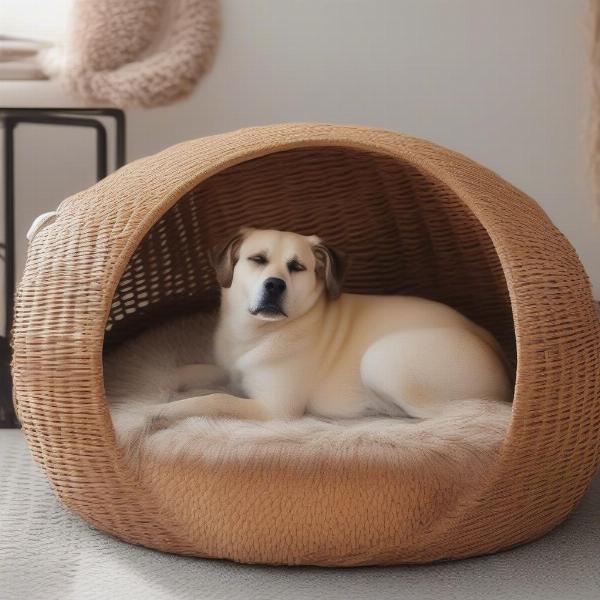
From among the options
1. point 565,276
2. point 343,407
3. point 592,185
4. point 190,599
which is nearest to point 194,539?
point 190,599

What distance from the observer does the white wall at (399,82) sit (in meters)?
3.16

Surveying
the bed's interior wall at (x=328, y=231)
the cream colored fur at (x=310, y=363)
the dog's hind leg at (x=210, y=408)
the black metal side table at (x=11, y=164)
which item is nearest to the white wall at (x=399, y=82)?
the black metal side table at (x=11, y=164)

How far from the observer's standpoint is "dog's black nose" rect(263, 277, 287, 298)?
7.08ft

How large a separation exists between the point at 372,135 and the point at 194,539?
89cm

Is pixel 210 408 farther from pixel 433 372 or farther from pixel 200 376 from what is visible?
pixel 433 372

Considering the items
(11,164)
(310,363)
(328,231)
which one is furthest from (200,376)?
(11,164)

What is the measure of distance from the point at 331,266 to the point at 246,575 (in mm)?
809

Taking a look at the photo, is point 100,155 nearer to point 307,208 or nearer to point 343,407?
point 307,208

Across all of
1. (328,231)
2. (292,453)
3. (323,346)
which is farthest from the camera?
(328,231)

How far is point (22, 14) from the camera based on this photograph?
10.3 feet

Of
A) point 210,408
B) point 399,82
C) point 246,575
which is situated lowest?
point 246,575

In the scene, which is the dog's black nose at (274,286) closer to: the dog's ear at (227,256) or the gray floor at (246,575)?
the dog's ear at (227,256)

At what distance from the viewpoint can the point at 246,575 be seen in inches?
68.2

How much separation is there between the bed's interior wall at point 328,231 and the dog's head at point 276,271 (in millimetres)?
383
